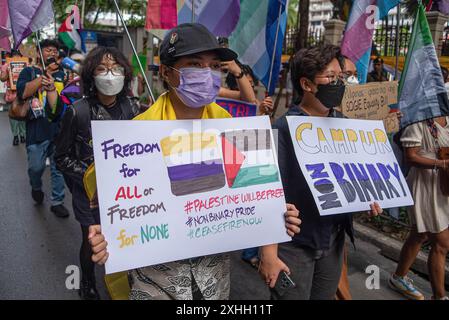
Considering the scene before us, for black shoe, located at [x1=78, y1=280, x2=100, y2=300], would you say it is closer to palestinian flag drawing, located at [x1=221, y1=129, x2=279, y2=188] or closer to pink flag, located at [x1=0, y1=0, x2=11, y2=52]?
palestinian flag drawing, located at [x1=221, y1=129, x2=279, y2=188]

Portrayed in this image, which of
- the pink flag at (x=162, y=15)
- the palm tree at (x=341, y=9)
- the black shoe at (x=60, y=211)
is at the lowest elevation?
the black shoe at (x=60, y=211)

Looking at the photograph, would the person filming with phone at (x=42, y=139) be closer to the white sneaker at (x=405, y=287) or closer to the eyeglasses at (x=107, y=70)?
the eyeglasses at (x=107, y=70)

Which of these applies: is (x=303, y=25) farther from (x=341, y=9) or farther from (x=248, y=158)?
(x=248, y=158)

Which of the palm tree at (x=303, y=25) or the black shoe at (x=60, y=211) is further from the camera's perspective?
the palm tree at (x=303, y=25)

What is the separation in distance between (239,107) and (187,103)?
7.14 feet

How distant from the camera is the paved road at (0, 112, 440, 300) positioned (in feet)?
11.4

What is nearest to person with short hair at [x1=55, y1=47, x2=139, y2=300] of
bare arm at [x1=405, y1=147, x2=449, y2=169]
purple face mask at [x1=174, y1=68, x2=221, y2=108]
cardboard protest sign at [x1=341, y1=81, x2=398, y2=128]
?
purple face mask at [x1=174, y1=68, x2=221, y2=108]

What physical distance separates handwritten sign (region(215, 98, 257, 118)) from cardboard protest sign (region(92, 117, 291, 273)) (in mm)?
1970

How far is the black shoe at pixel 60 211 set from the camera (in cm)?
505

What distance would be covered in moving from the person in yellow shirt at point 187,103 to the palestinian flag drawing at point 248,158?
7.3 inches

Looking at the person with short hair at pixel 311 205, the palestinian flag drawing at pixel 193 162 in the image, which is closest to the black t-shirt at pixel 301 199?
the person with short hair at pixel 311 205

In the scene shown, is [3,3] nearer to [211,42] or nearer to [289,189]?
[211,42]
